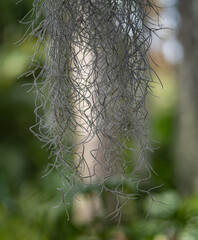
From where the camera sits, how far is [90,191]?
1.82m

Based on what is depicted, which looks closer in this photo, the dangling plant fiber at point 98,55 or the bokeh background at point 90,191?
the dangling plant fiber at point 98,55

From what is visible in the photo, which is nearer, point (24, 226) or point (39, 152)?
point (24, 226)

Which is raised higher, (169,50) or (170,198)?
(169,50)

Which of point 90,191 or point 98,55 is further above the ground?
point 98,55

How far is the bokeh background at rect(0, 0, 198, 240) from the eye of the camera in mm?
1892

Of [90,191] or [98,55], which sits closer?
[98,55]

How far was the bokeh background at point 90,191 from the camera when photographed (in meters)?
1.89

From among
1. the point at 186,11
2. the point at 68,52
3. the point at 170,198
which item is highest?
the point at 186,11

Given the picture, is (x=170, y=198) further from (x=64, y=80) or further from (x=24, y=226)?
(x=64, y=80)

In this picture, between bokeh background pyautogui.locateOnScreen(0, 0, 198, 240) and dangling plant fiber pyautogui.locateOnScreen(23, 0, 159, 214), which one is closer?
dangling plant fiber pyautogui.locateOnScreen(23, 0, 159, 214)

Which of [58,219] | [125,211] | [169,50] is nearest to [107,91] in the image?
[58,219]

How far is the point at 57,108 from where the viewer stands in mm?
966

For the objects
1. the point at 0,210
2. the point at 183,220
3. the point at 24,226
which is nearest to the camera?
the point at 183,220

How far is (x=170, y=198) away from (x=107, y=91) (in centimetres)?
123
